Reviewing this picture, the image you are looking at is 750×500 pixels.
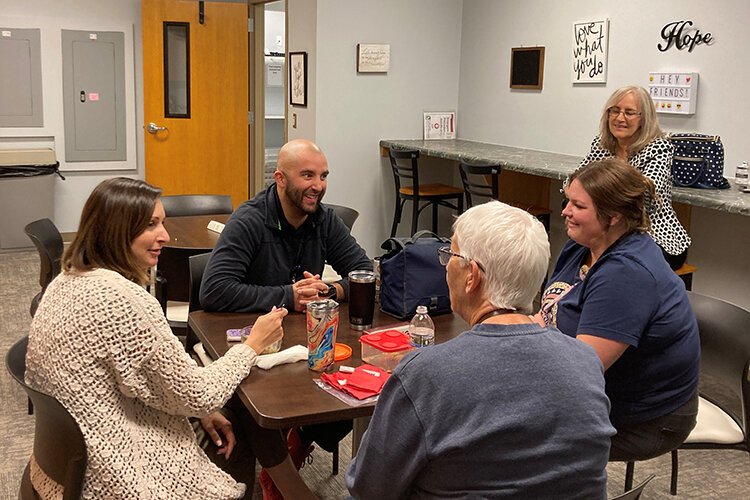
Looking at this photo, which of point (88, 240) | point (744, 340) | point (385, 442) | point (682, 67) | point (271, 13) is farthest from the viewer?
point (271, 13)

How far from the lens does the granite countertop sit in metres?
3.85

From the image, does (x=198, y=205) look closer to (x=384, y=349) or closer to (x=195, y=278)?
(x=195, y=278)

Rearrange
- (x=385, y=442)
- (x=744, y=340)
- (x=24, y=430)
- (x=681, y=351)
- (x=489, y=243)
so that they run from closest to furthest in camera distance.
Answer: (x=385, y=442) < (x=489, y=243) < (x=681, y=351) < (x=744, y=340) < (x=24, y=430)

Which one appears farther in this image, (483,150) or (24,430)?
(483,150)

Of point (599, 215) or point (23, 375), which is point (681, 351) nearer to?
point (599, 215)

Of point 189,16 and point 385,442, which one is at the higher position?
point 189,16

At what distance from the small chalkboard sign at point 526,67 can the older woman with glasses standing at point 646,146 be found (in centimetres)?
189

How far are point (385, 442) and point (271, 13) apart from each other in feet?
28.9

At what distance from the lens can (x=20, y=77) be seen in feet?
22.2

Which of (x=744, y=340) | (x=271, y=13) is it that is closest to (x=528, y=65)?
(x=744, y=340)

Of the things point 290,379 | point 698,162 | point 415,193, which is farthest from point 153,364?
point 415,193

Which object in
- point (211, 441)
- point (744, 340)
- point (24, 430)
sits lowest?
point (24, 430)

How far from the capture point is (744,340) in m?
2.44

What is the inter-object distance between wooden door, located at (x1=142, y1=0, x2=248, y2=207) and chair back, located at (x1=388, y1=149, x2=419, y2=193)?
1.75m
